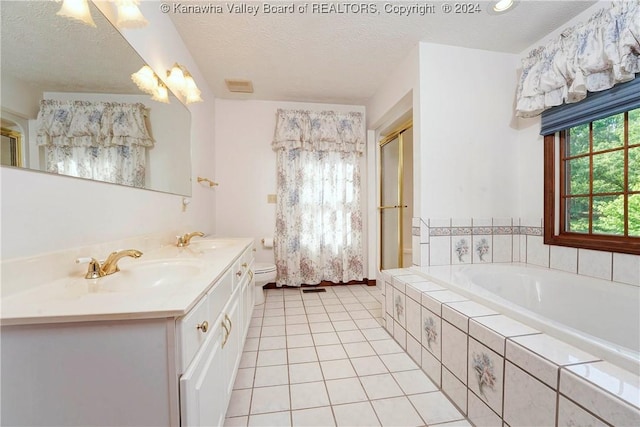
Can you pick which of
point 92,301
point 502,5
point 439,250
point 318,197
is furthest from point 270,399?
point 502,5

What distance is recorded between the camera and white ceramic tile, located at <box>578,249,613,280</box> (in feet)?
5.00

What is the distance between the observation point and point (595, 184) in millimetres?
1669

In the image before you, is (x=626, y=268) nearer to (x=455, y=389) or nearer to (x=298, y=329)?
(x=455, y=389)

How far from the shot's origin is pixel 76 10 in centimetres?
95

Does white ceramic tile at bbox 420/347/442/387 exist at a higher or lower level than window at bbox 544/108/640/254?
lower

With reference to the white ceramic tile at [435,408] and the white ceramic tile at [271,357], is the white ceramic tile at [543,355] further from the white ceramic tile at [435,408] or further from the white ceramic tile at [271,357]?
the white ceramic tile at [271,357]

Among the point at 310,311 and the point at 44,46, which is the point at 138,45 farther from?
the point at 310,311

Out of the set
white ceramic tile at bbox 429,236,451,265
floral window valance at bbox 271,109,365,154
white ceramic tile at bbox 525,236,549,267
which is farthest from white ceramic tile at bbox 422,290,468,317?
floral window valance at bbox 271,109,365,154

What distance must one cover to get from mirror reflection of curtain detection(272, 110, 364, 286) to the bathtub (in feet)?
4.30

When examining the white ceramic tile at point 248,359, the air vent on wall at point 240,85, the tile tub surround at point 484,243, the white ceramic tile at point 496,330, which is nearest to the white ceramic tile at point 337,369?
the white ceramic tile at point 248,359

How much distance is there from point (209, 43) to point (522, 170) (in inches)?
109

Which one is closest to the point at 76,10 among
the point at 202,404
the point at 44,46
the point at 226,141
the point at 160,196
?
the point at 44,46

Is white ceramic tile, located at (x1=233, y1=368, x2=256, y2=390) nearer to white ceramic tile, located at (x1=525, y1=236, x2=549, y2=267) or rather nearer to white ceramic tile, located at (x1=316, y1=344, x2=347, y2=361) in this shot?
white ceramic tile, located at (x1=316, y1=344, x2=347, y2=361)

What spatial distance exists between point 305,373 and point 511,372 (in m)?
1.01
